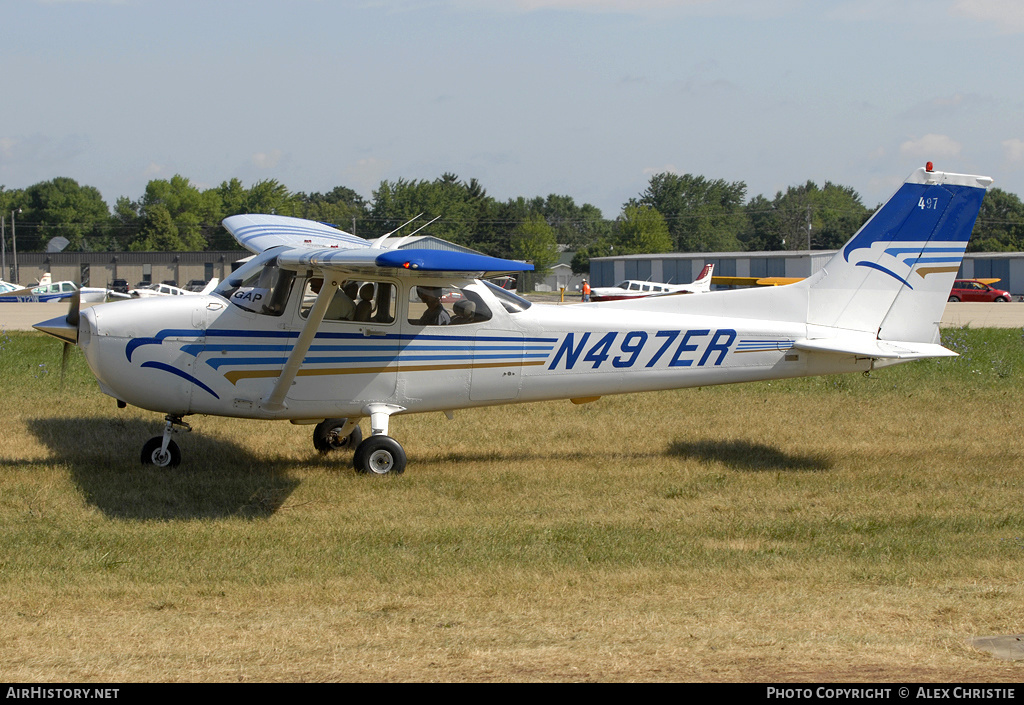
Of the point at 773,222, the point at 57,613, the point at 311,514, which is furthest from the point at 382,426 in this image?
the point at 773,222

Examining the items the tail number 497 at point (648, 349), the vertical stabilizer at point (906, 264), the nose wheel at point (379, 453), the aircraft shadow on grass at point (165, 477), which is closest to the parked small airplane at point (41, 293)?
the aircraft shadow on grass at point (165, 477)

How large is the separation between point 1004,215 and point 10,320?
120047 millimetres

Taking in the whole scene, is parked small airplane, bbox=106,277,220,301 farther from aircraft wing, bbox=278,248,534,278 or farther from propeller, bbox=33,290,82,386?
aircraft wing, bbox=278,248,534,278

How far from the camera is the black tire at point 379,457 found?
8.79 m

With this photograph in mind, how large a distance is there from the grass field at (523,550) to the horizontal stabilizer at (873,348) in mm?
1153

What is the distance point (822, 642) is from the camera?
473 cm

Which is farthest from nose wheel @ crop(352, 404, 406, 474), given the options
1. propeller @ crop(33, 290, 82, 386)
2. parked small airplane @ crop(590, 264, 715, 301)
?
parked small airplane @ crop(590, 264, 715, 301)

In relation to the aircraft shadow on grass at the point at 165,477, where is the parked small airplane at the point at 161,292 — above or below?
above

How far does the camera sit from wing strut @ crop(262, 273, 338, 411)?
7.93m

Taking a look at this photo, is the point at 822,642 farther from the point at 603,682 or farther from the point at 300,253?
the point at 300,253

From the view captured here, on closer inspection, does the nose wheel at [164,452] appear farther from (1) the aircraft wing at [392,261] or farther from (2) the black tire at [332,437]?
(1) the aircraft wing at [392,261]

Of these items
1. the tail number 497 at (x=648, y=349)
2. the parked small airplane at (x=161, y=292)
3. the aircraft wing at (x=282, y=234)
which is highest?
the aircraft wing at (x=282, y=234)

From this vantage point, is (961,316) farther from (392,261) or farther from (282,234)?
(392,261)

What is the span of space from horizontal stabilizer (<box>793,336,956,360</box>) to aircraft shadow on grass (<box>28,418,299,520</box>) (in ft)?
17.2
